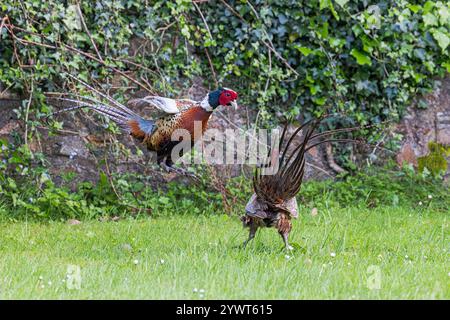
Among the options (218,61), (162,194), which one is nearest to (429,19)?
(218,61)

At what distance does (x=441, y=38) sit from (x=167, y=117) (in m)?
3.73

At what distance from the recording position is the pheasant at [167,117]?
5.21 meters

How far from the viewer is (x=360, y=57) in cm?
786

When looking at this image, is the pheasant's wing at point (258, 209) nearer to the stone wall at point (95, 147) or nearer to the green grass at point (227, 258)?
the green grass at point (227, 258)

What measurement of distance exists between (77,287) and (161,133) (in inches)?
73.8

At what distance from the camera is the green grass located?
3.96m

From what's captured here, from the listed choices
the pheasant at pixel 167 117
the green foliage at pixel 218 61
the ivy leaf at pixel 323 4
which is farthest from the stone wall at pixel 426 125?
the pheasant at pixel 167 117

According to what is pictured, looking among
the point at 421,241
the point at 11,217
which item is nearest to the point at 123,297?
the point at 421,241

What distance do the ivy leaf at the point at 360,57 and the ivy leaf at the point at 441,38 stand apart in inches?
29.4

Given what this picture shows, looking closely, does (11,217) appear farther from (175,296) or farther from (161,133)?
(175,296)

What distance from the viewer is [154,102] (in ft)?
17.5

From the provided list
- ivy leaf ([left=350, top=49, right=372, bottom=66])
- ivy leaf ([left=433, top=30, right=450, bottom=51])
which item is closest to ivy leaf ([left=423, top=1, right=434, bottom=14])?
ivy leaf ([left=433, top=30, right=450, bottom=51])

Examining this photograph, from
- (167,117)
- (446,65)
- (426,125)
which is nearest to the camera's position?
(167,117)

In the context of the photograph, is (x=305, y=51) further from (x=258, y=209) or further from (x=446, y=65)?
(x=258, y=209)
